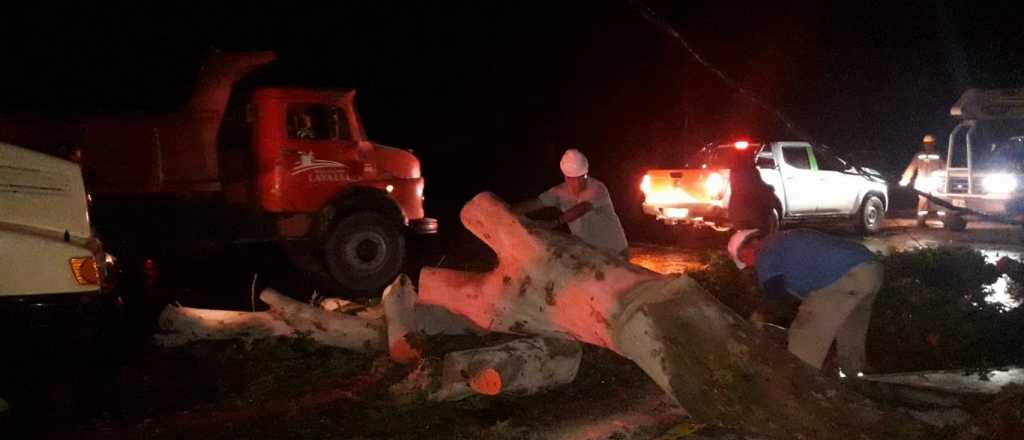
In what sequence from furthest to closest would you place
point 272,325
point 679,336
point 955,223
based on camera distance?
point 955,223 → point 272,325 → point 679,336

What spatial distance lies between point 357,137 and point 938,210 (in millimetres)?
11371

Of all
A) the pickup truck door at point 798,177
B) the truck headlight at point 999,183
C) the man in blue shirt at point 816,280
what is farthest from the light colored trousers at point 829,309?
the truck headlight at point 999,183

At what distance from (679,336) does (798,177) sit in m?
11.8

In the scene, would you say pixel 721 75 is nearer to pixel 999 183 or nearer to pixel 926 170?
pixel 926 170

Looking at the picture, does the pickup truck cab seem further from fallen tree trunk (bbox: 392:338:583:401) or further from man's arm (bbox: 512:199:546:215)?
man's arm (bbox: 512:199:546:215)

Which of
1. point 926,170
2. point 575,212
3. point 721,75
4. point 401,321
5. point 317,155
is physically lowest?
point 401,321

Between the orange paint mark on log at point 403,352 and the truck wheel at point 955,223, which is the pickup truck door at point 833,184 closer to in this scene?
the truck wheel at point 955,223

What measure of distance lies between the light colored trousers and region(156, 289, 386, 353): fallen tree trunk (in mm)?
3128

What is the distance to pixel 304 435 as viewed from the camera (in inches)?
205

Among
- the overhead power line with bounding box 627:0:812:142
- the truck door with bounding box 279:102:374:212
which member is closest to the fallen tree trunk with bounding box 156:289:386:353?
the truck door with bounding box 279:102:374:212

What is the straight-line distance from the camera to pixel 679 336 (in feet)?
16.2

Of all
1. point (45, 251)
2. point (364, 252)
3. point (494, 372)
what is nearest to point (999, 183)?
point (364, 252)

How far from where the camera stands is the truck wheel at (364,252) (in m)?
11.1

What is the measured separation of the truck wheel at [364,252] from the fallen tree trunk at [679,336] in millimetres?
5378
